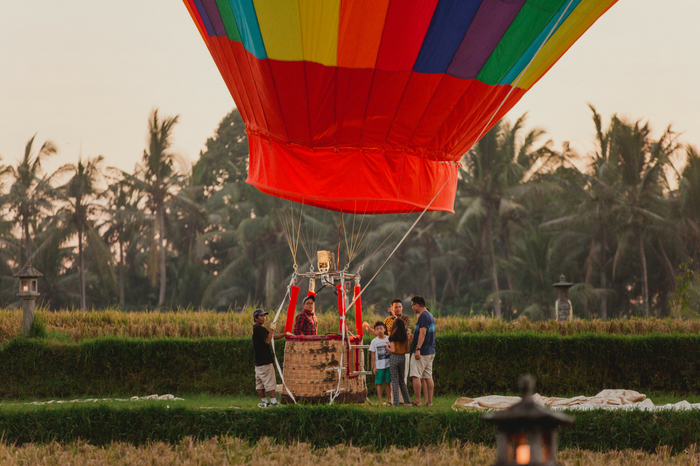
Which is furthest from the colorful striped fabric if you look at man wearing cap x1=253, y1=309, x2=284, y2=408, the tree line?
the tree line

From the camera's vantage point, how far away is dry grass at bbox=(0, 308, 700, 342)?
13508 millimetres

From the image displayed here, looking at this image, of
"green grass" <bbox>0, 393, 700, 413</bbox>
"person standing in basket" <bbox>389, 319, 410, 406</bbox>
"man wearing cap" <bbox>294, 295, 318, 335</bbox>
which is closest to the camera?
"green grass" <bbox>0, 393, 700, 413</bbox>

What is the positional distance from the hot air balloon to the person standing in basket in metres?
0.45

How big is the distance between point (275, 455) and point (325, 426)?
967mm

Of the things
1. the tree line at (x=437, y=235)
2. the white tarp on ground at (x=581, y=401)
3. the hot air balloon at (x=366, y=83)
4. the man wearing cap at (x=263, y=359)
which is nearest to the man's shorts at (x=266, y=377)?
the man wearing cap at (x=263, y=359)

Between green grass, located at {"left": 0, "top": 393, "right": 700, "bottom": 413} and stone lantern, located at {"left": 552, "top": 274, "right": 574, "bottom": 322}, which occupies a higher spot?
stone lantern, located at {"left": 552, "top": 274, "right": 574, "bottom": 322}

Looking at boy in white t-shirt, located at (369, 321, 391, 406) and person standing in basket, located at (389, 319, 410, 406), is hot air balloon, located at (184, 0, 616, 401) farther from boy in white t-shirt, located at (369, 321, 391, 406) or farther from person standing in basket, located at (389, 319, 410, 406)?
boy in white t-shirt, located at (369, 321, 391, 406)

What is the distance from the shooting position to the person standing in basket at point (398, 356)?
9273 millimetres

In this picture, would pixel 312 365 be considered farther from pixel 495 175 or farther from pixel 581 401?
pixel 495 175

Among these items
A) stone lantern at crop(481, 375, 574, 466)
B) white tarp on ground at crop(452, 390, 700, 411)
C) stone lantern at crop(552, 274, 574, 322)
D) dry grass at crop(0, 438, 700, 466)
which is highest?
stone lantern at crop(552, 274, 574, 322)

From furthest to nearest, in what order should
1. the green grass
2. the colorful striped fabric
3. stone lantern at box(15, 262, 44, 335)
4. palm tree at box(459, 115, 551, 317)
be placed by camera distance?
palm tree at box(459, 115, 551, 317), stone lantern at box(15, 262, 44, 335), the green grass, the colorful striped fabric

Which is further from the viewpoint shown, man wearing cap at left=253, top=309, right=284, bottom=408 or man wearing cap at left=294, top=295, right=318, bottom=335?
man wearing cap at left=253, top=309, right=284, bottom=408

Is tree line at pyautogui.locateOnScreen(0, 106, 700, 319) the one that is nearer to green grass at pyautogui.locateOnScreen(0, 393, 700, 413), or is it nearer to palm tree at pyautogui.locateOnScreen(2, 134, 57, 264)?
palm tree at pyautogui.locateOnScreen(2, 134, 57, 264)

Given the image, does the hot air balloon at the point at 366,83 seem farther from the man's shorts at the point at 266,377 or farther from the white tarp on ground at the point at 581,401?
the white tarp on ground at the point at 581,401
